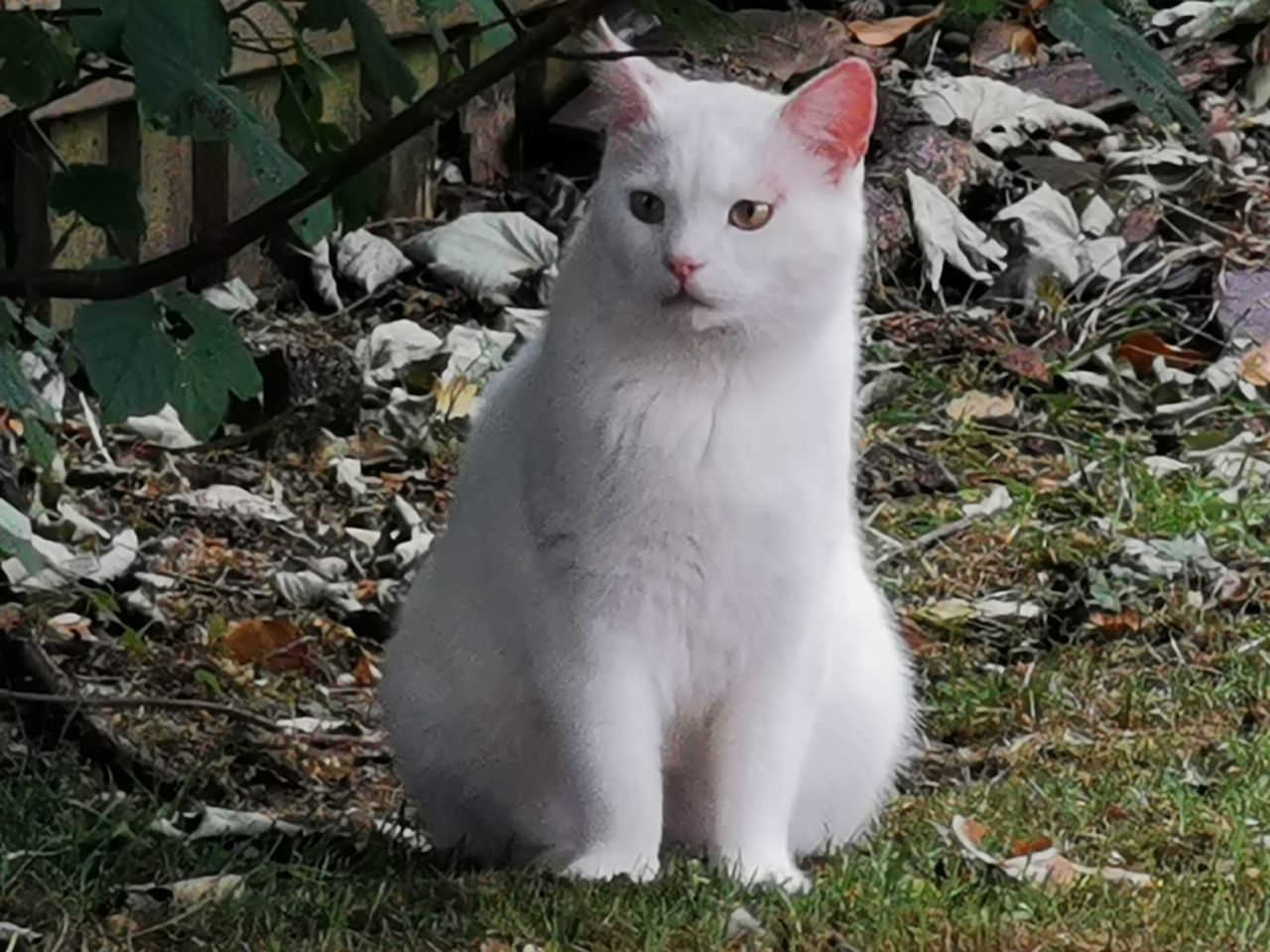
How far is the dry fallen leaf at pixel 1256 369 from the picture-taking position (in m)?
5.63

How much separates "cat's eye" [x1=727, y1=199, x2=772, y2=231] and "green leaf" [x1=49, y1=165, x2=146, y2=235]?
0.69m

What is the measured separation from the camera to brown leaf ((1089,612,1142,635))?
14.2 ft

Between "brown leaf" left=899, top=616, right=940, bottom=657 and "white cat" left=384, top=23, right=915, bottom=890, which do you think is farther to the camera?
"brown leaf" left=899, top=616, right=940, bottom=657

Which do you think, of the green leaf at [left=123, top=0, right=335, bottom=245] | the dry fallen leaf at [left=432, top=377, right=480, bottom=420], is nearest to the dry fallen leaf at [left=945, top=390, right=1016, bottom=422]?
the dry fallen leaf at [left=432, top=377, right=480, bottom=420]

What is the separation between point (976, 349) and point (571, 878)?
3267mm

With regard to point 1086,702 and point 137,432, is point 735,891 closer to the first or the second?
point 1086,702

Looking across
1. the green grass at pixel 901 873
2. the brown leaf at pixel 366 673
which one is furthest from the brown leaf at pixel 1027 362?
the brown leaf at pixel 366 673

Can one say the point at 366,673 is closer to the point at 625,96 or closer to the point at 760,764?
the point at 760,764

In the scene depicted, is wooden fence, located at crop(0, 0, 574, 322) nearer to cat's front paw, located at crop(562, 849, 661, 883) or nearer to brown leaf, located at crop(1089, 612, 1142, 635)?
brown leaf, located at crop(1089, 612, 1142, 635)

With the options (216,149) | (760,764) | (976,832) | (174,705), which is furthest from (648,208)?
(216,149)

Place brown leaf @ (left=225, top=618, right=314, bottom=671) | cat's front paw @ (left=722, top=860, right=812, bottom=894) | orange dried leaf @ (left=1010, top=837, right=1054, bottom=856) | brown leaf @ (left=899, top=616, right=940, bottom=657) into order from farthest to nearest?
brown leaf @ (left=899, top=616, right=940, bottom=657) → brown leaf @ (left=225, top=618, right=314, bottom=671) → orange dried leaf @ (left=1010, top=837, right=1054, bottom=856) → cat's front paw @ (left=722, top=860, right=812, bottom=894)

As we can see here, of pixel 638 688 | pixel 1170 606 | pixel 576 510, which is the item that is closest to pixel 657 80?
pixel 576 510

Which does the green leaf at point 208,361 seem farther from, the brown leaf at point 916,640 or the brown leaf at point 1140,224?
the brown leaf at point 1140,224

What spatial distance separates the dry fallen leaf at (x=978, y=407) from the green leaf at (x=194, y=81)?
349 cm
